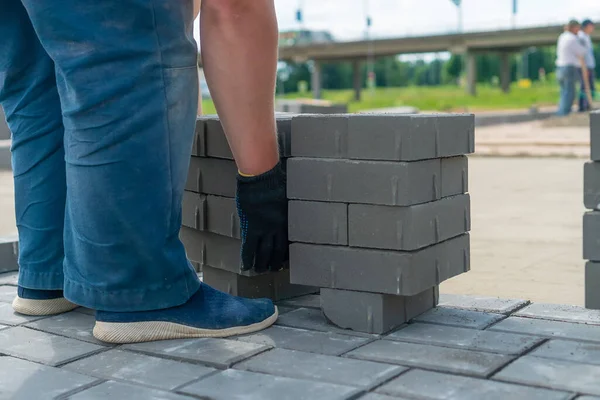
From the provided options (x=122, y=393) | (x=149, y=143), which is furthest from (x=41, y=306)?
(x=122, y=393)

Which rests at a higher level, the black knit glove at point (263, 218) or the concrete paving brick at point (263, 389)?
the black knit glove at point (263, 218)

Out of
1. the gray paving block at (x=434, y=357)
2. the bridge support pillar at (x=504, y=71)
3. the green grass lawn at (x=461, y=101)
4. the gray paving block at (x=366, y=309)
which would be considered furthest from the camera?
the bridge support pillar at (x=504, y=71)

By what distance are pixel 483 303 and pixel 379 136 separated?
84cm

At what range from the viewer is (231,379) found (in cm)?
215

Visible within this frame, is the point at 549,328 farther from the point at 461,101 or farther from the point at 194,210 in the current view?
the point at 461,101

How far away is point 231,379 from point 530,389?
2.37 feet

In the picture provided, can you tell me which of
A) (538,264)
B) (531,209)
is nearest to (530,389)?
(538,264)

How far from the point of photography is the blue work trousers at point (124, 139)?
7.84ft

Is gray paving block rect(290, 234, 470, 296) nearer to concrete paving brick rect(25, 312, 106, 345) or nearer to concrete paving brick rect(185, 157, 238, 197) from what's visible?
concrete paving brick rect(185, 157, 238, 197)

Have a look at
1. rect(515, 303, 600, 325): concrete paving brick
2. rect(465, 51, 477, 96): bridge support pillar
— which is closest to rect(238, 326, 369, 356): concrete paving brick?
rect(515, 303, 600, 325): concrete paving brick

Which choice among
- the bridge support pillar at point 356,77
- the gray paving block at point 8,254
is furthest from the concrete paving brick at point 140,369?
the bridge support pillar at point 356,77

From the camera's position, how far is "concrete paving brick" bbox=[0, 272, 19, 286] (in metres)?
3.58

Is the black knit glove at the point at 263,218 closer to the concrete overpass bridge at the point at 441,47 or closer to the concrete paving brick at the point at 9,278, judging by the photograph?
the concrete paving brick at the point at 9,278

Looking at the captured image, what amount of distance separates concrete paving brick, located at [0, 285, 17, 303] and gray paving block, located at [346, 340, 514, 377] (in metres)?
1.50
